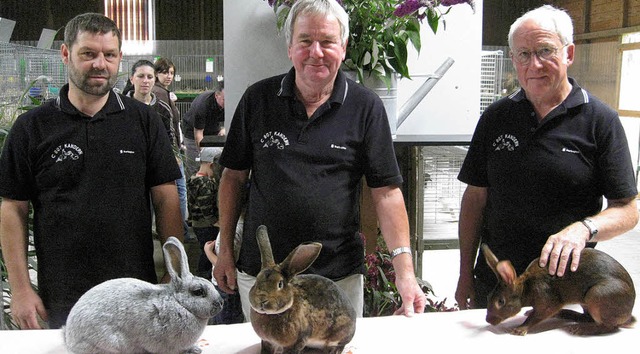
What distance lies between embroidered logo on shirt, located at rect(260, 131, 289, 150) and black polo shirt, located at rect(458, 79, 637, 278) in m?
0.49

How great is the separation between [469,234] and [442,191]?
159 cm

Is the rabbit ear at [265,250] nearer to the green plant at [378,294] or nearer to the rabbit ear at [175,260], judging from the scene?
the rabbit ear at [175,260]

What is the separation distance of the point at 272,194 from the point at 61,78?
303 centimetres

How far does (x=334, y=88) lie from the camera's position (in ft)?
4.83

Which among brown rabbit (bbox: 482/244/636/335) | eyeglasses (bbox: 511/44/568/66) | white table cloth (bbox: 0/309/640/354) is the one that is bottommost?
white table cloth (bbox: 0/309/640/354)

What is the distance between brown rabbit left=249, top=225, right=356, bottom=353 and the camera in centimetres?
102

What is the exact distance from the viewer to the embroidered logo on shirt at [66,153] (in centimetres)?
145

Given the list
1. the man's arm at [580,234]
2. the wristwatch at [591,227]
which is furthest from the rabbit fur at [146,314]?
the wristwatch at [591,227]

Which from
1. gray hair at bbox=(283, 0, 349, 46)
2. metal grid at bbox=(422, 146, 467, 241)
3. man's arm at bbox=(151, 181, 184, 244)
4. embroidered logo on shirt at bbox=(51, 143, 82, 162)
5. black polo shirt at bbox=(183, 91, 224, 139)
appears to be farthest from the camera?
black polo shirt at bbox=(183, 91, 224, 139)

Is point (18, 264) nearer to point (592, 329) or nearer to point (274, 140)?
point (274, 140)

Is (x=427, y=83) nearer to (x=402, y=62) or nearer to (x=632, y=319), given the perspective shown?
(x=402, y=62)

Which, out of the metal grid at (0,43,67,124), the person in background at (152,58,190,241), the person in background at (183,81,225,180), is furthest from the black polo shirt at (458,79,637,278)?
the person in background at (183,81,225,180)

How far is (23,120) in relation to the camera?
1479mm

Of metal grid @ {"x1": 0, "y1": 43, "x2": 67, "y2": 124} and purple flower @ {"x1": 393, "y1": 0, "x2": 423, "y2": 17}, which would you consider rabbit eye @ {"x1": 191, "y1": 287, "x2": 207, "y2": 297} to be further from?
metal grid @ {"x1": 0, "y1": 43, "x2": 67, "y2": 124}
